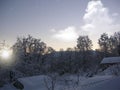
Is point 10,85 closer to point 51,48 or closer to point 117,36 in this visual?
point 51,48

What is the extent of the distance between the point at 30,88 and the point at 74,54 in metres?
53.0

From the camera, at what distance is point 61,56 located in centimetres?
7669

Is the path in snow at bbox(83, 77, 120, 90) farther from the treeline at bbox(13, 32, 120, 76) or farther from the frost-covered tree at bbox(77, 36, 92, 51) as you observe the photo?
the frost-covered tree at bbox(77, 36, 92, 51)

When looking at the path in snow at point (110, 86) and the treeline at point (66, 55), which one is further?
the treeline at point (66, 55)

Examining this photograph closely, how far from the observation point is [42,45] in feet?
243

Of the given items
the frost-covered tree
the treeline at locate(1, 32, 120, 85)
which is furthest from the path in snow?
the frost-covered tree

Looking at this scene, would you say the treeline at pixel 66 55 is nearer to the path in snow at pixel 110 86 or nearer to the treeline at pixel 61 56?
the treeline at pixel 61 56

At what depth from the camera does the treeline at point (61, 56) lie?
1914 inches


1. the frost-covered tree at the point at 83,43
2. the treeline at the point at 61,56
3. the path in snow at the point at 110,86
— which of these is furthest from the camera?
the frost-covered tree at the point at 83,43

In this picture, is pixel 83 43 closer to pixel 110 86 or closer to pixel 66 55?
pixel 66 55

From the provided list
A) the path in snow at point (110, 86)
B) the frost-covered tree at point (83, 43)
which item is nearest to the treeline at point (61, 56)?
the frost-covered tree at point (83, 43)

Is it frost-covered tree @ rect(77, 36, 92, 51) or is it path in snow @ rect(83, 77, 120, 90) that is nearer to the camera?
path in snow @ rect(83, 77, 120, 90)

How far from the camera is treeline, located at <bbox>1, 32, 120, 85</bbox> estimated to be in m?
48.6

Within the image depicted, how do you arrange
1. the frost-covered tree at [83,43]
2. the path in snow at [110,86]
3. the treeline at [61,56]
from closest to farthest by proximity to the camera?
the path in snow at [110,86] → the treeline at [61,56] → the frost-covered tree at [83,43]
